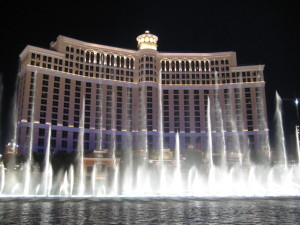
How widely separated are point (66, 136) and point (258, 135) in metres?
61.2

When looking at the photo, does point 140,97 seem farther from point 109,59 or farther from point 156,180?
point 156,180

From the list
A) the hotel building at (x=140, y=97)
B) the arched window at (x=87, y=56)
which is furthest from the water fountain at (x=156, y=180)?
the arched window at (x=87, y=56)

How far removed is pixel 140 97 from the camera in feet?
337

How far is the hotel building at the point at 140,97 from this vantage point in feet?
306

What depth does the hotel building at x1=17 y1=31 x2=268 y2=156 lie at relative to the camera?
9312 centimetres

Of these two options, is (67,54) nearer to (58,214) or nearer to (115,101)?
(115,101)

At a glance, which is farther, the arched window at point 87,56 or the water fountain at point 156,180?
the arched window at point 87,56

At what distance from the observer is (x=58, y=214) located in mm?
20484

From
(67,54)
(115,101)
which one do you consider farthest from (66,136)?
(67,54)

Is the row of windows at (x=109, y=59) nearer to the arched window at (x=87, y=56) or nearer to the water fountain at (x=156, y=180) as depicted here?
the arched window at (x=87, y=56)

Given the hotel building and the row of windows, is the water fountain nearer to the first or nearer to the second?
the hotel building

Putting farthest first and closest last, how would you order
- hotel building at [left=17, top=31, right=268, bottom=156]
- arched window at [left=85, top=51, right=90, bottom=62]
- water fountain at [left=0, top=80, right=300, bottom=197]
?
arched window at [left=85, top=51, right=90, bottom=62]
hotel building at [left=17, top=31, right=268, bottom=156]
water fountain at [left=0, top=80, right=300, bottom=197]

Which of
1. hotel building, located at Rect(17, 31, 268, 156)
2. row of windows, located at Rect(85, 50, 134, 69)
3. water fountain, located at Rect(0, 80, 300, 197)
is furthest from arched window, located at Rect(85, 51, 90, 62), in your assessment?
water fountain, located at Rect(0, 80, 300, 197)

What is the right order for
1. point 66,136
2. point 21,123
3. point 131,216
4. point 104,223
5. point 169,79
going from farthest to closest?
1. point 169,79
2. point 66,136
3. point 21,123
4. point 131,216
5. point 104,223
